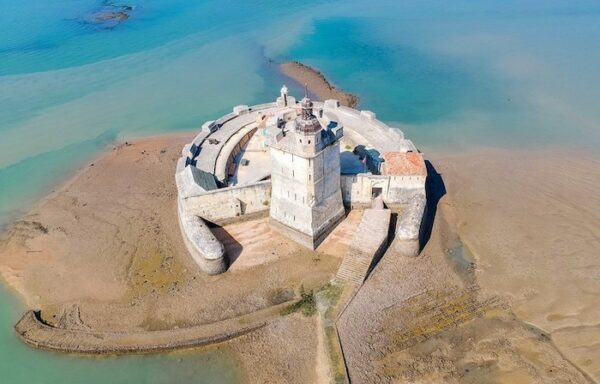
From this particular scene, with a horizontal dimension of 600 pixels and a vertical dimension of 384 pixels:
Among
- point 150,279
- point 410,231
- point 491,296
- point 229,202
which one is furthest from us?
point 229,202

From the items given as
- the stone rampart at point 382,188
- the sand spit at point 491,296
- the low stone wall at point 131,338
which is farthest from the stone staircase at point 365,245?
the low stone wall at point 131,338

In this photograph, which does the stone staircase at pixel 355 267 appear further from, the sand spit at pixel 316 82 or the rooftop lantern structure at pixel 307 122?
the sand spit at pixel 316 82

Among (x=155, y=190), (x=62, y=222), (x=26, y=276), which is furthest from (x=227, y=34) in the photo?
(x=26, y=276)

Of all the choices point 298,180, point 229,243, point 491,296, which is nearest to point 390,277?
point 491,296

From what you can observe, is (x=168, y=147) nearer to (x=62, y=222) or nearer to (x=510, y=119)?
(x=62, y=222)

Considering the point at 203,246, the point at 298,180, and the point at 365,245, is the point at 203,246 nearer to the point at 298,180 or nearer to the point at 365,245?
the point at 298,180

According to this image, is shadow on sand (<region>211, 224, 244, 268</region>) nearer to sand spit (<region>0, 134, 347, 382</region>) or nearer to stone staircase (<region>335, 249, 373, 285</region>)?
sand spit (<region>0, 134, 347, 382</region>)
